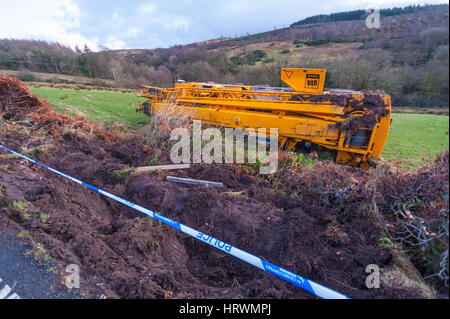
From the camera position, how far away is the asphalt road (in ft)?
7.68

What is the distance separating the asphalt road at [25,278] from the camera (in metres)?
2.34

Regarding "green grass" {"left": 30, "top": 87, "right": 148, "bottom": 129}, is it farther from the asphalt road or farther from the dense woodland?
the dense woodland

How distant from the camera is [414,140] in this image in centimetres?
977

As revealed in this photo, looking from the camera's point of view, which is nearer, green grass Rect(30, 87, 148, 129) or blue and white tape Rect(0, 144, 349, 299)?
blue and white tape Rect(0, 144, 349, 299)

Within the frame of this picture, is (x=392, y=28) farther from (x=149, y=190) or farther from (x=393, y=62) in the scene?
(x=149, y=190)

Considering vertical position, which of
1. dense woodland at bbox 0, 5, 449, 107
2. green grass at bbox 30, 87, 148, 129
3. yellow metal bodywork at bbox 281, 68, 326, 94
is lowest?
green grass at bbox 30, 87, 148, 129

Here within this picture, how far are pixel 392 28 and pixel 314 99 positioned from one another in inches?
399

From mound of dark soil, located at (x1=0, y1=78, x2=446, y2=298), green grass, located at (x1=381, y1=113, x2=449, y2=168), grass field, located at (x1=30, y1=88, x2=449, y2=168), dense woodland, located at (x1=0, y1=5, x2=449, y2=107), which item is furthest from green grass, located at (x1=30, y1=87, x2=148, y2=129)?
dense woodland, located at (x1=0, y1=5, x2=449, y2=107)

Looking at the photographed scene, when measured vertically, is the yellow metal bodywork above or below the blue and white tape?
above

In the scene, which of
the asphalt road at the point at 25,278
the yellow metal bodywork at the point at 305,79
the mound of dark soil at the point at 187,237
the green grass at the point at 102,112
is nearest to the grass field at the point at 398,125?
the green grass at the point at 102,112

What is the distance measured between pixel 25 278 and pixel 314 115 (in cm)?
689

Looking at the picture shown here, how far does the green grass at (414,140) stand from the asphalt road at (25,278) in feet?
26.6

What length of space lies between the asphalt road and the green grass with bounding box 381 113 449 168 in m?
8.11

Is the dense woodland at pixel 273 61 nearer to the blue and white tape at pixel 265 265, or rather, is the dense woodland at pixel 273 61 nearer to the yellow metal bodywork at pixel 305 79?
the yellow metal bodywork at pixel 305 79
